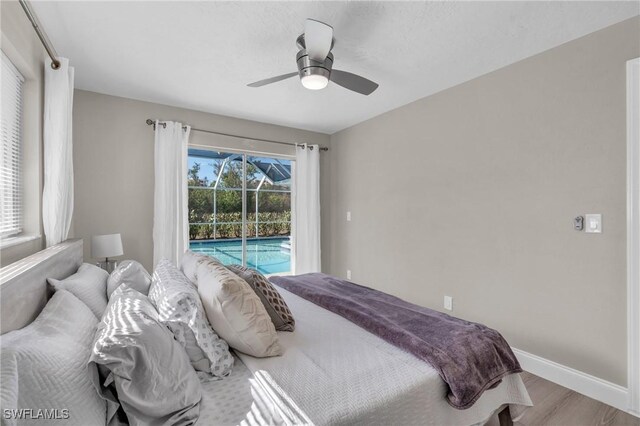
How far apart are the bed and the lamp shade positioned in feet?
4.28

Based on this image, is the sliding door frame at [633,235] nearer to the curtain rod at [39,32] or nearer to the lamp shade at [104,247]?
the curtain rod at [39,32]

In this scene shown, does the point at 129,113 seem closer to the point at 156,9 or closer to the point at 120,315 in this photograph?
the point at 156,9

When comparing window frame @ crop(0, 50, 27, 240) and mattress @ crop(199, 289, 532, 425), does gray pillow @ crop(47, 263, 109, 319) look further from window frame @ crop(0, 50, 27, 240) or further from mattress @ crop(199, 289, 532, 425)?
mattress @ crop(199, 289, 532, 425)

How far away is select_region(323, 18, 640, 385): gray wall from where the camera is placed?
6.74 feet

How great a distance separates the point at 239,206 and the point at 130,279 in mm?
2497

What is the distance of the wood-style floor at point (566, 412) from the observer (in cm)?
185

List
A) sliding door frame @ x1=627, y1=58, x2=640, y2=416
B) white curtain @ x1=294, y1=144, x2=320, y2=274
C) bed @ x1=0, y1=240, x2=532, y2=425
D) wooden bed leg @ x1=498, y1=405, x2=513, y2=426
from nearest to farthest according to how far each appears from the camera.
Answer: bed @ x1=0, y1=240, x2=532, y2=425 → wooden bed leg @ x1=498, y1=405, x2=513, y2=426 → sliding door frame @ x1=627, y1=58, x2=640, y2=416 → white curtain @ x1=294, y1=144, x2=320, y2=274

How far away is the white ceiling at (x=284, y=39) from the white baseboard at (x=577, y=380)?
2.45 metres

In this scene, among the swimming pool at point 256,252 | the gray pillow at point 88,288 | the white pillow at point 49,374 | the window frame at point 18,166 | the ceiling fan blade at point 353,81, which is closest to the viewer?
the white pillow at point 49,374

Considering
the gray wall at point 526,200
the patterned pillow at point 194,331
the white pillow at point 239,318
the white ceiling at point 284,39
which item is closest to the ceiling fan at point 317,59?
the white ceiling at point 284,39

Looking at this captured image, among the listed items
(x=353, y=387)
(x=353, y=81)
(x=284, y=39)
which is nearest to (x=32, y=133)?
(x=284, y=39)

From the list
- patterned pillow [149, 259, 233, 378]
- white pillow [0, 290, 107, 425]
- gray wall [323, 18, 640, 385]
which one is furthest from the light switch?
white pillow [0, 290, 107, 425]

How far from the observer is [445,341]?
1465 millimetres

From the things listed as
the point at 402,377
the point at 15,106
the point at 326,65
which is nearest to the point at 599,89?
the point at 326,65
